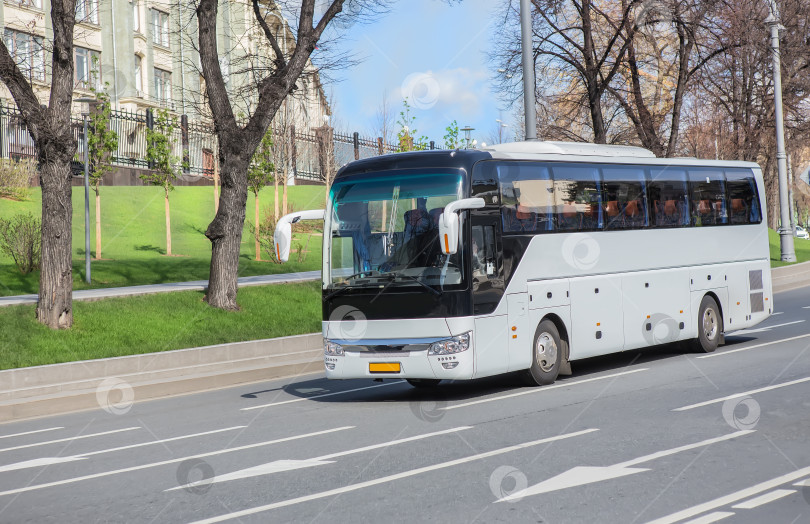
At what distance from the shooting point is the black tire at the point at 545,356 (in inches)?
525

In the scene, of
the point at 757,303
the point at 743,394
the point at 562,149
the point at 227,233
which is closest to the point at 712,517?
the point at 743,394

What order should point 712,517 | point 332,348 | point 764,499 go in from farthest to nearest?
point 332,348 < point 764,499 < point 712,517

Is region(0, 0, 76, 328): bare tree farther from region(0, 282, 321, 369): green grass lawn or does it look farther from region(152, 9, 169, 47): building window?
region(152, 9, 169, 47): building window

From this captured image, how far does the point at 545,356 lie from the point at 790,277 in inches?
877

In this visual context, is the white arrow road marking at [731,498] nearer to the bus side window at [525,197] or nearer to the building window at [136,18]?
the bus side window at [525,197]

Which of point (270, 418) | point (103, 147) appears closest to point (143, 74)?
point (103, 147)

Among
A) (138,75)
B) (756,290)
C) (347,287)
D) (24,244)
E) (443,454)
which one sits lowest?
(443,454)

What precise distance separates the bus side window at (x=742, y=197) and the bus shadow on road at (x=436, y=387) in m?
3.08

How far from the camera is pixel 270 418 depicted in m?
11.5

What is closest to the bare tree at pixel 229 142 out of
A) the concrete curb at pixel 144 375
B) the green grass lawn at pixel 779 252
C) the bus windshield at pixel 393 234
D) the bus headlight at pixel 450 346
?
the concrete curb at pixel 144 375

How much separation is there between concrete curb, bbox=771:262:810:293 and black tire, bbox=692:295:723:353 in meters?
14.1

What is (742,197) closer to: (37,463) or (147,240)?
(37,463)

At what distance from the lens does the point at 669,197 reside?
16500 millimetres

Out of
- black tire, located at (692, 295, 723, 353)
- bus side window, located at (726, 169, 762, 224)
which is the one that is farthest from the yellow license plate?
bus side window, located at (726, 169, 762, 224)
